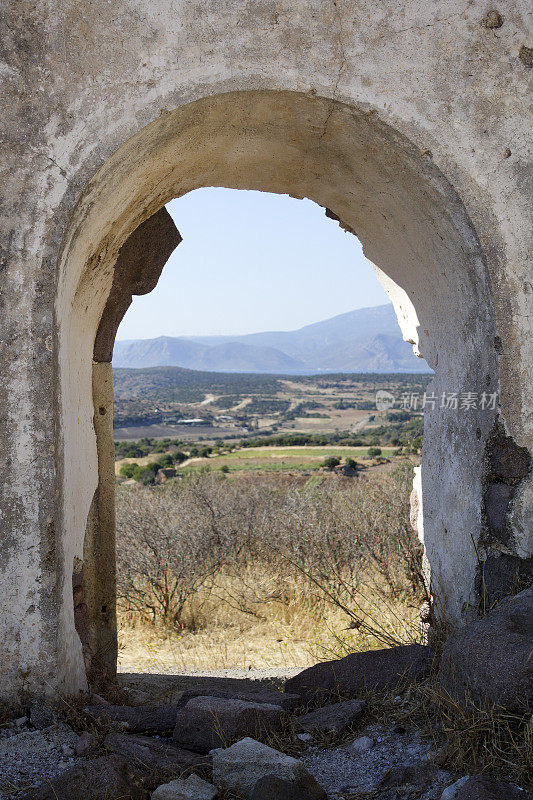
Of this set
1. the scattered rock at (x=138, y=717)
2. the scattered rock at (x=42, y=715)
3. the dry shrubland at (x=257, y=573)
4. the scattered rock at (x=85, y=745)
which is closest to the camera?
the scattered rock at (x=85, y=745)

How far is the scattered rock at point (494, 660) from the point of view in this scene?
2223 millimetres

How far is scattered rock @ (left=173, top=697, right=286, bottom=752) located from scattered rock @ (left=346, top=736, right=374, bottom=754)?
0.29 meters

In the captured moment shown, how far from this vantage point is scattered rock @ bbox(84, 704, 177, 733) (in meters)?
2.72

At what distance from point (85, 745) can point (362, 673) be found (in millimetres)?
1245

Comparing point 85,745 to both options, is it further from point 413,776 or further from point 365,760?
point 413,776

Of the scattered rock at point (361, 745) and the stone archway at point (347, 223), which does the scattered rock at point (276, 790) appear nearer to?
the scattered rock at point (361, 745)

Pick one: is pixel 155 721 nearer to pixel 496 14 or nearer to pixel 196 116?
pixel 196 116

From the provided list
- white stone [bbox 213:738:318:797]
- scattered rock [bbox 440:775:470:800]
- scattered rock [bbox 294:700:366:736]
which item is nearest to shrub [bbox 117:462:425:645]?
scattered rock [bbox 294:700:366:736]

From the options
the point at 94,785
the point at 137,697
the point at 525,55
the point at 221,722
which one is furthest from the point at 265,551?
the point at 525,55

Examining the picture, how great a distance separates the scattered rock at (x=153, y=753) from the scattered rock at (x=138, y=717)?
0.65 feet

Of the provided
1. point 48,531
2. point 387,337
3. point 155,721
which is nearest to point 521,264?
point 48,531

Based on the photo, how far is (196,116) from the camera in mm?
2816

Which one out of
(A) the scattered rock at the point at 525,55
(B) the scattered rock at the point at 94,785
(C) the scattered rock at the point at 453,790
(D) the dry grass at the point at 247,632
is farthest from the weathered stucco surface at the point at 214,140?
(D) the dry grass at the point at 247,632

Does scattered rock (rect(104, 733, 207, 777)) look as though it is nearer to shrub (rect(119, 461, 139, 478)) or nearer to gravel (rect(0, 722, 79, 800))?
gravel (rect(0, 722, 79, 800))
